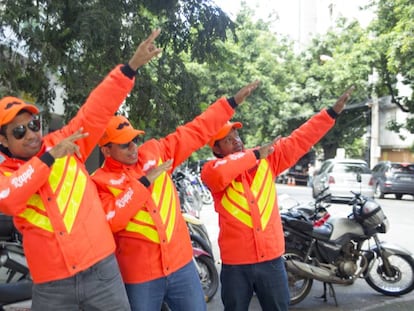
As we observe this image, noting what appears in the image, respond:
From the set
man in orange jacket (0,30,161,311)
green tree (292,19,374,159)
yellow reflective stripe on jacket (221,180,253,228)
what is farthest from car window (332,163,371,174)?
man in orange jacket (0,30,161,311)

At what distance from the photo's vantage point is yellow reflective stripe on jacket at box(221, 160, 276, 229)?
340cm

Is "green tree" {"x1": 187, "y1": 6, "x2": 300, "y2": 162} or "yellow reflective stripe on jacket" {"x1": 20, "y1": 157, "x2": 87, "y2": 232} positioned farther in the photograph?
"green tree" {"x1": 187, "y1": 6, "x2": 300, "y2": 162}

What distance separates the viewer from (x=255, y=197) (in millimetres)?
3414

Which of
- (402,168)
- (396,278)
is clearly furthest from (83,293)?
(402,168)

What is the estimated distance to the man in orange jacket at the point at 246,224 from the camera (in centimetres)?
333

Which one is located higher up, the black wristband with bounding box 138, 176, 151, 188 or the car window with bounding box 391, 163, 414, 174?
the black wristband with bounding box 138, 176, 151, 188

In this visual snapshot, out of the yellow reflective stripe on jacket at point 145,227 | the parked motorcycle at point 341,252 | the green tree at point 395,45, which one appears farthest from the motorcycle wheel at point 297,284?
the green tree at point 395,45

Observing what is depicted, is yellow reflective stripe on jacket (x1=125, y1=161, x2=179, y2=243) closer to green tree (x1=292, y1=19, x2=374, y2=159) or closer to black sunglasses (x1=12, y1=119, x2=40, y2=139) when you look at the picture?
black sunglasses (x1=12, y1=119, x2=40, y2=139)

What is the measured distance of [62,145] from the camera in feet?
7.95

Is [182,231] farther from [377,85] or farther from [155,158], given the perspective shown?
[377,85]

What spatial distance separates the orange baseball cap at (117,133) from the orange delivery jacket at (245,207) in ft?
2.26

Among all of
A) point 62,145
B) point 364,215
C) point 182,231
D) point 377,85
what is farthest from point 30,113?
point 377,85

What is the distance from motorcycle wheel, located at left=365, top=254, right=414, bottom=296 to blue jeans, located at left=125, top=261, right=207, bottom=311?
363 centimetres

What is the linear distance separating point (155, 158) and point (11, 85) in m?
2.21
